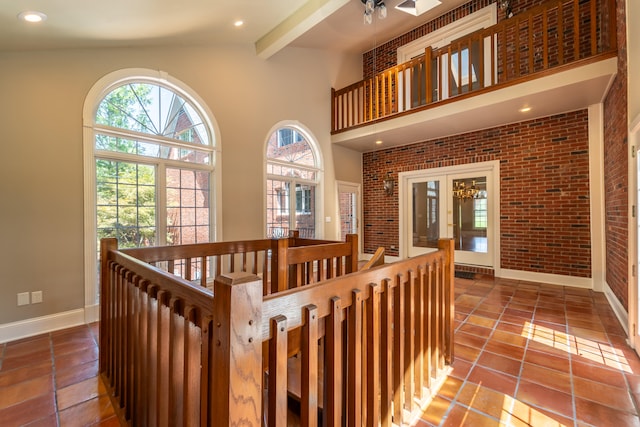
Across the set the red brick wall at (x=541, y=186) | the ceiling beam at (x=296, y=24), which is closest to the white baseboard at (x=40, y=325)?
the ceiling beam at (x=296, y=24)

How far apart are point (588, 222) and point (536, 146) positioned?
1.35 meters

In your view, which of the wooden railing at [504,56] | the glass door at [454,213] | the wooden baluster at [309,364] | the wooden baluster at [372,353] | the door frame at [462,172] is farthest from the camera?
the glass door at [454,213]

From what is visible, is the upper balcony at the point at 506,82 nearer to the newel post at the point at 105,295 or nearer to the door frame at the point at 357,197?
the door frame at the point at 357,197

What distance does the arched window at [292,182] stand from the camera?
16.2 ft

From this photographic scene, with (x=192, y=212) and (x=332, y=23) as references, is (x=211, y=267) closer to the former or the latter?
(x=192, y=212)

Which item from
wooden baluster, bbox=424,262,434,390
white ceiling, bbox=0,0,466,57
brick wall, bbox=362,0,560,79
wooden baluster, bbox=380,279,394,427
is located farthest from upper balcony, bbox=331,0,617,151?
wooden baluster, bbox=380,279,394,427

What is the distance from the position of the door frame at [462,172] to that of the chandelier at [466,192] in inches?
6.1

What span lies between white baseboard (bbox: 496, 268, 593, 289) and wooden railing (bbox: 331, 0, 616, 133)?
2.97m

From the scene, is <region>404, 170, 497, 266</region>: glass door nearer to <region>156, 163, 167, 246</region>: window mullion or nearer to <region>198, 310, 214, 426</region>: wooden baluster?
<region>156, 163, 167, 246</region>: window mullion

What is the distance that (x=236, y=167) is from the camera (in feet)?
13.9

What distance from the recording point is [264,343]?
1189 mm

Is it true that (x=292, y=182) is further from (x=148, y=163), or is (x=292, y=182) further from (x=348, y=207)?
(x=148, y=163)

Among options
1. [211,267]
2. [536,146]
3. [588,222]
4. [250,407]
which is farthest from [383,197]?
[250,407]

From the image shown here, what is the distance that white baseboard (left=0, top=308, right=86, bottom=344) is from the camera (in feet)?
8.39
